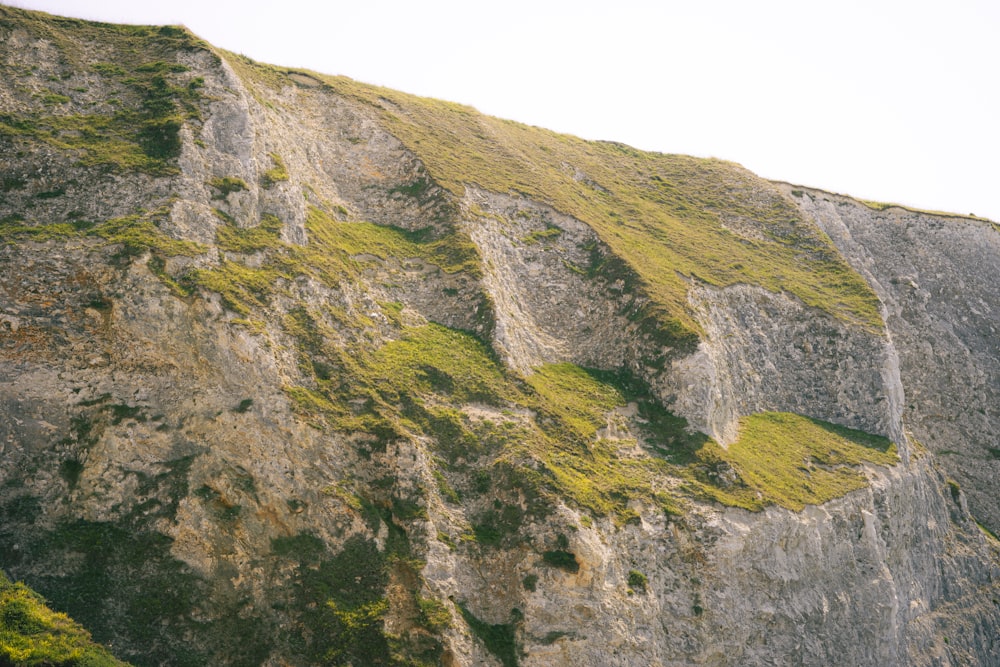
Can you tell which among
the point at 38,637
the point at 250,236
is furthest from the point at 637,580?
the point at 250,236

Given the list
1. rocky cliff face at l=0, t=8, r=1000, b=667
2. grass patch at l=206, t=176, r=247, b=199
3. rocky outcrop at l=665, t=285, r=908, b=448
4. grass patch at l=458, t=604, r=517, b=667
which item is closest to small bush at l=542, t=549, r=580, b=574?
rocky cliff face at l=0, t=8, r=1000, b=667

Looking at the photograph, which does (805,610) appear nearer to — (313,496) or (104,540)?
(313,496)

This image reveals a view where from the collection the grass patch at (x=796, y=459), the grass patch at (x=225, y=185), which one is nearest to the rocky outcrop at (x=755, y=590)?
the grass patch at (x=796, y=459)

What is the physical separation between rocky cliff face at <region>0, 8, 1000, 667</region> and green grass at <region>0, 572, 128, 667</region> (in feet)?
4.62

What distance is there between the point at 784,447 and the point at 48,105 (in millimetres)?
36438

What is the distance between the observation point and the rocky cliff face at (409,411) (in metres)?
22.2

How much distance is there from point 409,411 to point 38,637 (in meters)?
13.5

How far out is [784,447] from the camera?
36.7 meters

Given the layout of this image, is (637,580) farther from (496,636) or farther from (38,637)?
(38,637)

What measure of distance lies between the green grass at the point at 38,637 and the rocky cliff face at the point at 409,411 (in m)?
1.41

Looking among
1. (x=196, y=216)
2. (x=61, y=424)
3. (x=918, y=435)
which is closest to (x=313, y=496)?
(x=61, y=424)

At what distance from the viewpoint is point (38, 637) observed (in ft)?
57.9

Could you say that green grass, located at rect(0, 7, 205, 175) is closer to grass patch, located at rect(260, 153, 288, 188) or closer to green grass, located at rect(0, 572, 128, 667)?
grass patch, located at rect(260, 153, 288, 188)

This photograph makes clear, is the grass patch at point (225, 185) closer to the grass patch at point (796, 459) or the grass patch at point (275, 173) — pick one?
the grass patch at point (275, 173)
